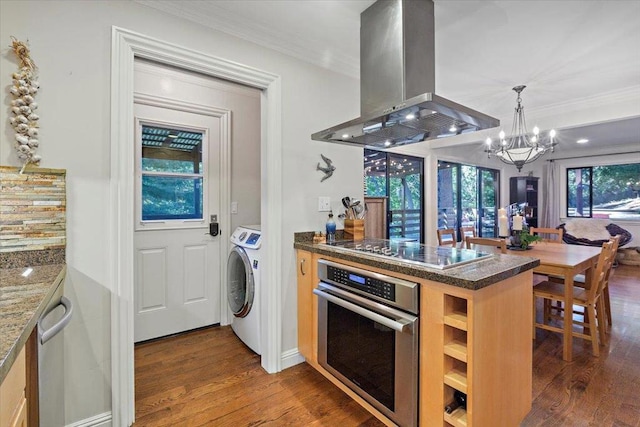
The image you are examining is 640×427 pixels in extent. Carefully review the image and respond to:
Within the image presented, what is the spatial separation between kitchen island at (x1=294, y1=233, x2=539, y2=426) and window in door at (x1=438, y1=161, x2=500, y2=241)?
4211 millimetres

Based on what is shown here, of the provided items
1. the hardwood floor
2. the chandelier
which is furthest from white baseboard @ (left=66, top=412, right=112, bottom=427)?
the chandelier

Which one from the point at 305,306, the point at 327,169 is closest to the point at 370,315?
the point at 305,306

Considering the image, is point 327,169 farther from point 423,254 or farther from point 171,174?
point 171,174

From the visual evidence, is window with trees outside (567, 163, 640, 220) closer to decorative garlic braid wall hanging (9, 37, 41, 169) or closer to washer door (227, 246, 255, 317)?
washer door (227, 246, 255, 317)

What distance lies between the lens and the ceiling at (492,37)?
1.86m

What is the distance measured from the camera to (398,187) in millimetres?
4551

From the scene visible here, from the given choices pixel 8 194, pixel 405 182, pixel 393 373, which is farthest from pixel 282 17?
pixel 405 182

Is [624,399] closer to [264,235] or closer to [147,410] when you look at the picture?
[264,235]

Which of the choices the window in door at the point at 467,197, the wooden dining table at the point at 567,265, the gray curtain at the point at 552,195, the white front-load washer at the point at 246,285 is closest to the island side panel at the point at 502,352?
the wooden dining table at the point at 567,265

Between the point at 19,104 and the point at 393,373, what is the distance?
2.15 m

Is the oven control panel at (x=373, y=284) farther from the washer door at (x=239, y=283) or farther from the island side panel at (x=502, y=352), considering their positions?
the washer door at (x=239, y=283)

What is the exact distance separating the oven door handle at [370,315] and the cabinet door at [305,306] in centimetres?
20

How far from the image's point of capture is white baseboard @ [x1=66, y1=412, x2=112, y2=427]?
1.57 meters

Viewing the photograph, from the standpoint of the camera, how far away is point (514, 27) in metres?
2.09
